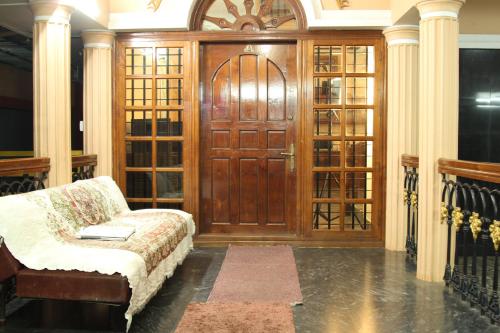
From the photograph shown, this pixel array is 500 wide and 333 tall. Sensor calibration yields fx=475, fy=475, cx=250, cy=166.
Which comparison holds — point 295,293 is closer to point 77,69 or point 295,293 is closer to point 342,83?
point 342,83

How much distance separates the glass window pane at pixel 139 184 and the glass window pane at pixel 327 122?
6.71ft

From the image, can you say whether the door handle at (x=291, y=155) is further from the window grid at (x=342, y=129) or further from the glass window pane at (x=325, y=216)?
the glass window pane at (x=325, y=216)

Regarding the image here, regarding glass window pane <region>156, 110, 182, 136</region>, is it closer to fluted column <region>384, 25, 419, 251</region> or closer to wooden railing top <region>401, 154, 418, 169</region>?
fluted column <region>384, 25, 419, 251</region>

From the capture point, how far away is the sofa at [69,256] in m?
2.78

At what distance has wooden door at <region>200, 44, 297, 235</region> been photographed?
18.2ft

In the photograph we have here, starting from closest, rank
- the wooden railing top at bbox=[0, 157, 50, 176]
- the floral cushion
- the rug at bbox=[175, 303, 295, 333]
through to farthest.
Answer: the rug at bbox=[175, 303, 295, 333]
the floral cushion
the wooden railing top at bbox=[0, 157, 50, 176]

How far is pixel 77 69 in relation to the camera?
9938 millimetres

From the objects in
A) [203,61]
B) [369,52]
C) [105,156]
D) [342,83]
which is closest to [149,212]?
[105,156]

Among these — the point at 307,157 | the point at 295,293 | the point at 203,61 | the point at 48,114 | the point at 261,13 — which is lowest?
the point at 295,293

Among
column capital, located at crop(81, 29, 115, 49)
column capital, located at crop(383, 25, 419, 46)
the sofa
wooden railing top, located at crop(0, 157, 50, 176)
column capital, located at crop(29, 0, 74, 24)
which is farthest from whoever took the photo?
column capital, located at crop(81, 29, 115, 49)

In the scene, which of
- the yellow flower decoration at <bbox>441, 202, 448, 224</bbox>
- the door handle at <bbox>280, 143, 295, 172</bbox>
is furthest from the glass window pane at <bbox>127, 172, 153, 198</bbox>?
the yellow flower decoration at <bbox>441, 202, 448, 224</bbox>

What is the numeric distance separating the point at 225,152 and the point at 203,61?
109 centimetres

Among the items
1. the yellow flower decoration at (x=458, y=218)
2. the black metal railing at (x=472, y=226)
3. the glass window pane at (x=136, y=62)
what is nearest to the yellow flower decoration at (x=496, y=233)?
the black metal railing at (x=472, y=226)

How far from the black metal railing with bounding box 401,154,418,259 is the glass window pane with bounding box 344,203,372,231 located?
0.45m
